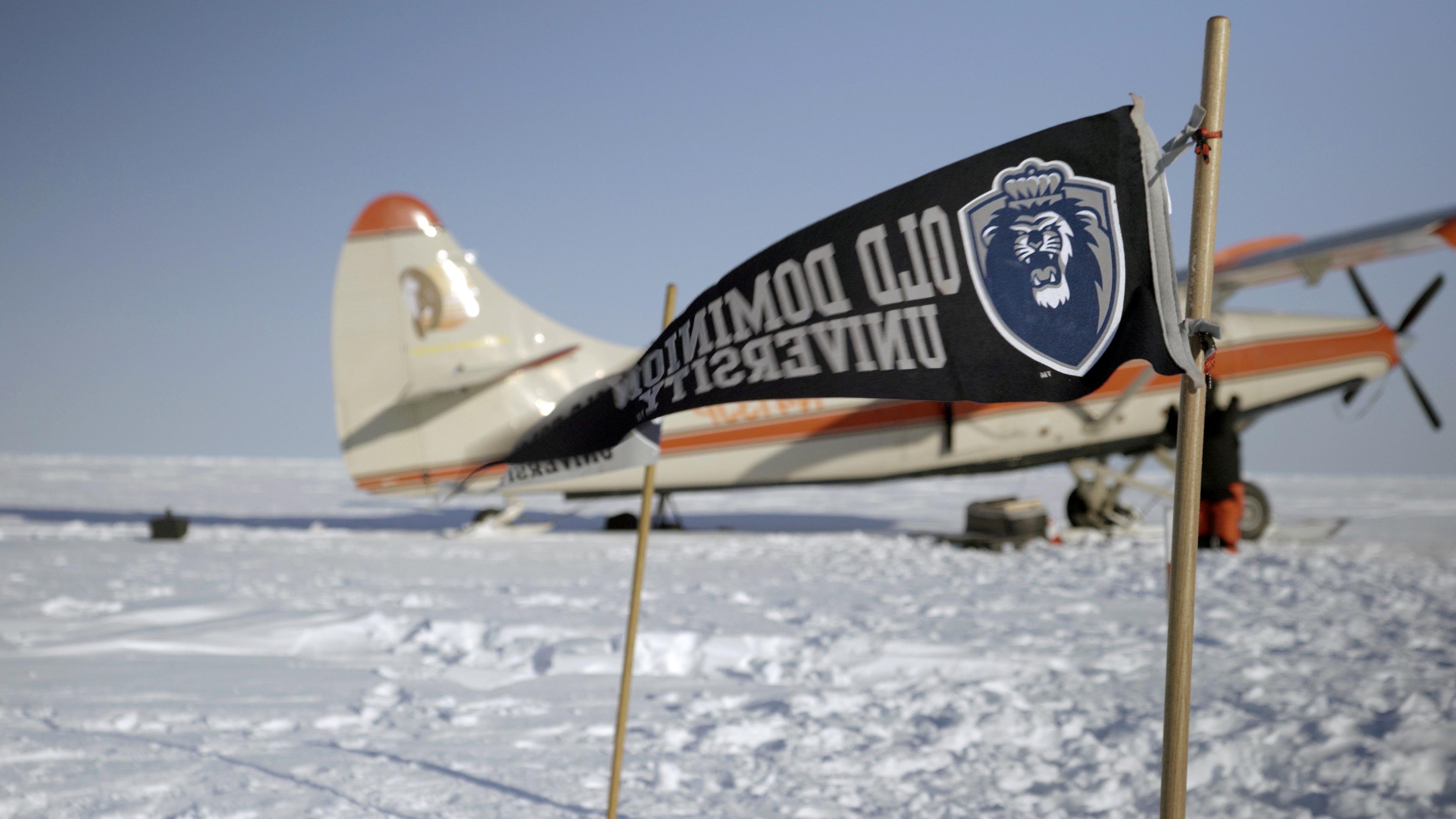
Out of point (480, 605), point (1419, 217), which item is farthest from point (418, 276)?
point (1419, 217)

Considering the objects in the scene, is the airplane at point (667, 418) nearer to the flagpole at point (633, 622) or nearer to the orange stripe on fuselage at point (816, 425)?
the orange stripe on fuselage at point (816, 425)

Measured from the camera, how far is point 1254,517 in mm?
11438

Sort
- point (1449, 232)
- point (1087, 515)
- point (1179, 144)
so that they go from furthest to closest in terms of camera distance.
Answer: point (1087, 515)
point (1449, 232)
point (1179, 144)

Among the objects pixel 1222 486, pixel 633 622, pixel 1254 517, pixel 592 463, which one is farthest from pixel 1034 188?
pixel 1254 517

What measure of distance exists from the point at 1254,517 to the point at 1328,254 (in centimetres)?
360

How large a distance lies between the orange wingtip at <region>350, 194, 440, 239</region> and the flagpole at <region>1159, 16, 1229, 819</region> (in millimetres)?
12119

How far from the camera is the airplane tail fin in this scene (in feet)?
38.8

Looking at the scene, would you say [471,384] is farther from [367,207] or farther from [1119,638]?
[1119,638]

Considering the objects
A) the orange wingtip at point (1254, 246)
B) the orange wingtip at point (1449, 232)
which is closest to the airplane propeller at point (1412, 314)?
the orange wingtip at point (1254, 246)

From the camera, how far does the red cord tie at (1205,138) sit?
5.40 feet

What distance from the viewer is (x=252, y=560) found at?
29.8 feet

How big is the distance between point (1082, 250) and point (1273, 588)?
7.18 metres

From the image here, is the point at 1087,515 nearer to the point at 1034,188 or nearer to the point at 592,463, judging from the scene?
the point at 592,463

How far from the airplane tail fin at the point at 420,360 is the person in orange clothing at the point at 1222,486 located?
7822 millimetres
